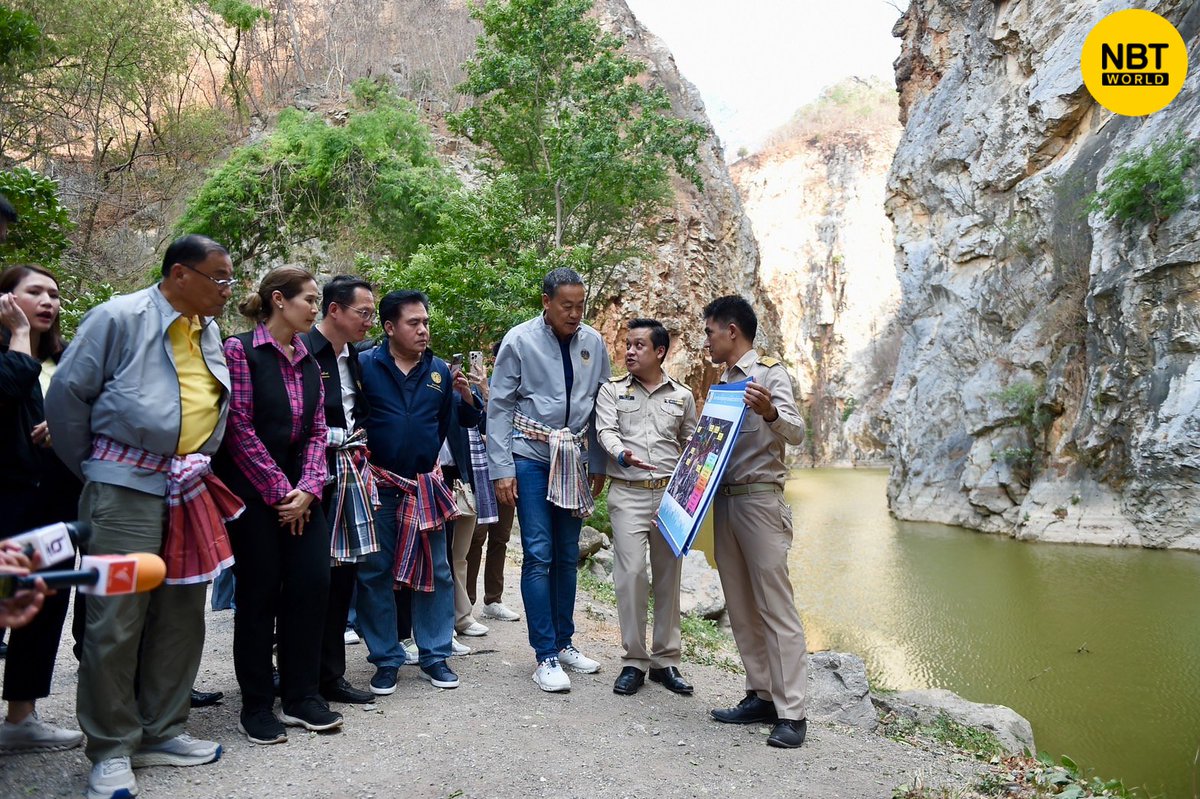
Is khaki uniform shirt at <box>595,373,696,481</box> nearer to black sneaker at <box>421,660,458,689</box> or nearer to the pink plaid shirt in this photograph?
black sneaker at <box>421,660,458,689</box>

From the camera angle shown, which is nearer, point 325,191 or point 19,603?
point 19,603

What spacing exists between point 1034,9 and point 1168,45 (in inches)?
195

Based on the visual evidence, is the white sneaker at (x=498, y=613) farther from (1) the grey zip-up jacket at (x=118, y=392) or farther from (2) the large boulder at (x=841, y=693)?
(1) the grey zip-up jacket at (x=118, y=392)

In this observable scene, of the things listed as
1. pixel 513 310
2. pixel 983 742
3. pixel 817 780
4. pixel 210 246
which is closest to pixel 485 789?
pixel 817 780

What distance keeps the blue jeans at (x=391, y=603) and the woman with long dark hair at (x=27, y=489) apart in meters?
1.25

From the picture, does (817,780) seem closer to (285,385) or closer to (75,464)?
(285,385)

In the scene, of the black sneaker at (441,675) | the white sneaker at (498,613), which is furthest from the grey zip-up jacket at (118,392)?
the white sneaker at (498,613)

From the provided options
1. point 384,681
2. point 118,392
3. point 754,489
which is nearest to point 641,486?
point 754,489

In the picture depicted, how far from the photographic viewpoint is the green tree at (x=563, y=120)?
16469 millimetres

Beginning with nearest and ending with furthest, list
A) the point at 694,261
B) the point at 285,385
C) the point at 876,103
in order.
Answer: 1. the point at 285,385
2. the point at 694,261
3. the point at 876,103

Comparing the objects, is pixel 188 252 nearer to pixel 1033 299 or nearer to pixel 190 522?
pixel 190 522

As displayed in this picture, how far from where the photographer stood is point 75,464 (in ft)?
9.21

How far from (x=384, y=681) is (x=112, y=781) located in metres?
1.41

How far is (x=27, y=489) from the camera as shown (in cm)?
306
